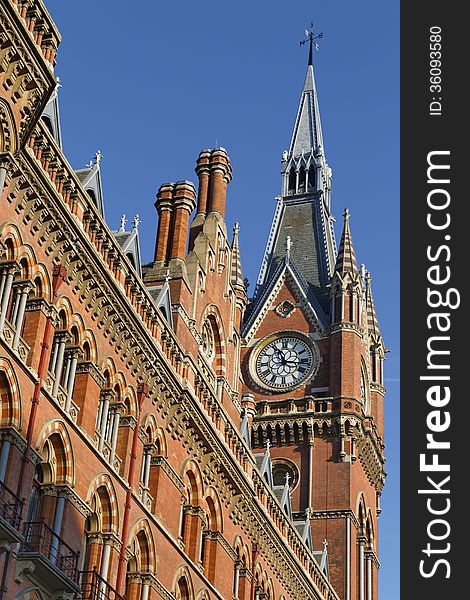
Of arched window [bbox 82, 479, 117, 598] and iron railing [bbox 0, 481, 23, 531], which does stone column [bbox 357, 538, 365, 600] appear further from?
iron railing [bbox 0, 481, 23, 531]

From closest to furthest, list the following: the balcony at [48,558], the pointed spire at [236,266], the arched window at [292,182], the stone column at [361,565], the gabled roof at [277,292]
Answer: the balcony at [48,558] < the pointed spire at [236,266] < the stone column at [361,565] < the gabled roof at [277,292] < the arched window at [292,182]

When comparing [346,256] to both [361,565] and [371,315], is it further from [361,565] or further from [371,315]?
[361,565]

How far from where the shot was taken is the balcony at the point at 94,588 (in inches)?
1080

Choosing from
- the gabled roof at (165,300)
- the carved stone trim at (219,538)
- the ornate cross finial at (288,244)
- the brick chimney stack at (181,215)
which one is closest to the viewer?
the gabled roof at (165,300)

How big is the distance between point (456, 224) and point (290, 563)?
19156 mm

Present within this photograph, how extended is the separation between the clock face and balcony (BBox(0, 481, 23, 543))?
40250 mm

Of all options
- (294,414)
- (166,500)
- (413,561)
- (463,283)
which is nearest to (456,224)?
(463,283)

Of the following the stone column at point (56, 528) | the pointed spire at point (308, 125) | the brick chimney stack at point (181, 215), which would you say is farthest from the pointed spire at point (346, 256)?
the stone column at point (56, 528)

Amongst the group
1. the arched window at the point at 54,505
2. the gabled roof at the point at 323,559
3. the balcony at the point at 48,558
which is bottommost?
the balcony at the point at 48,558

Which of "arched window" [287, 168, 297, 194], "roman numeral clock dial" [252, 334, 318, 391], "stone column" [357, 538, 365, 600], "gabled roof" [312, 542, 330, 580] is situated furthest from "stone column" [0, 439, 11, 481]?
"arched window" [287, 168, 297, 194]

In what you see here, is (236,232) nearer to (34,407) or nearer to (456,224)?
(456,224)

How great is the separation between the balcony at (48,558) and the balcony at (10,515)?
0.48 m

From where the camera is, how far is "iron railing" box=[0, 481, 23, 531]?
79.7ft

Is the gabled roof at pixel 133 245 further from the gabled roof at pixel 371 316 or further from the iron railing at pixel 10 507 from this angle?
the gabled roof at pixel 371 316
